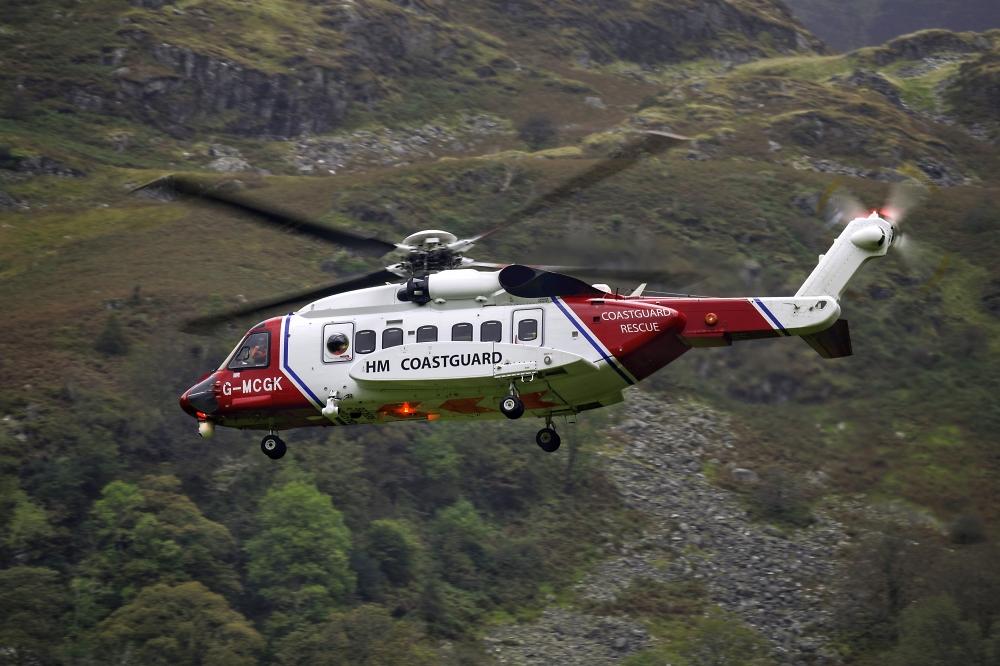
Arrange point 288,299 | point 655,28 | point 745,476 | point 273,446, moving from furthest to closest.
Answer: point 655,28 → point 745,476 → point 273,446 → point 288,299

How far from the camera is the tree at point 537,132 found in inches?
4518

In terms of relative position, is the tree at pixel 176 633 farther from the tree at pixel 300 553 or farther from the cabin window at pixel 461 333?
the cabin window at pixel 461 333

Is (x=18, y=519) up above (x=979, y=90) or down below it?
below

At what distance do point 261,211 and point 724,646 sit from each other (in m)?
47.9

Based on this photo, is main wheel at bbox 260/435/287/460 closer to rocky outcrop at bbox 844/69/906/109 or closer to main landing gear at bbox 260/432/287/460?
main landing gear at bbox 260/432/287/460

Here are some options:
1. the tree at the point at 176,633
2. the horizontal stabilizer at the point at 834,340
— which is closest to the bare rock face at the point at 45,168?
the tree at the point at 176,633

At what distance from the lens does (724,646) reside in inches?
2447

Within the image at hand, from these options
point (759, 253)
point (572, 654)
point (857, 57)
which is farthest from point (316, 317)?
point (857, 57)

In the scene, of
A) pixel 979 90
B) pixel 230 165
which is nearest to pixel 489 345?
pixel 230 165

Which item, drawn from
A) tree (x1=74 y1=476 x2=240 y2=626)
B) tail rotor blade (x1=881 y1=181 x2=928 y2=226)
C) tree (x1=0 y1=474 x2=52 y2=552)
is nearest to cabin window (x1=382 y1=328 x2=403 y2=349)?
tail rotor blade (x1=881 y1=181 x2=928 y2=226)

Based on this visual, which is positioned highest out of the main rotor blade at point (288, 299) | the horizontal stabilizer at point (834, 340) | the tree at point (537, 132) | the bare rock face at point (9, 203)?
the tree at point (537, 132)

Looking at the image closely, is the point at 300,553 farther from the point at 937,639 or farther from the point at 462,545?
the point at 937,639

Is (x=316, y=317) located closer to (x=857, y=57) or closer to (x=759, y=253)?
(x=759, y=253)

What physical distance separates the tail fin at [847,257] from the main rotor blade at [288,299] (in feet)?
29.9
